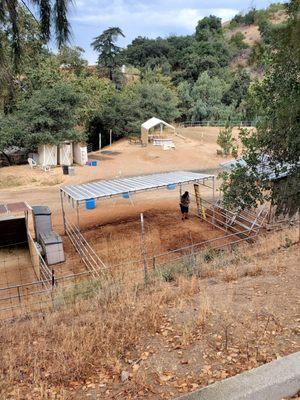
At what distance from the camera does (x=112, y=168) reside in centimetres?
2877

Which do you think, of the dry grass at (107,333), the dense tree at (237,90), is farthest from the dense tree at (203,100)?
the dry grass at (107,333)

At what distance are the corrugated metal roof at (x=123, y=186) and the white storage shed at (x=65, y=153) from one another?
40.0ft

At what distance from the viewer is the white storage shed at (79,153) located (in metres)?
29.1

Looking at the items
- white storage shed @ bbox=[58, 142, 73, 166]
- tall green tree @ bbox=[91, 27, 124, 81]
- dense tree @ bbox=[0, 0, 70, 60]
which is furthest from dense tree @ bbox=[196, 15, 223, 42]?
dense tree @ bbox=[0, 0, 70, 60]

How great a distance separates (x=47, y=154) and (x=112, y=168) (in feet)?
15.6

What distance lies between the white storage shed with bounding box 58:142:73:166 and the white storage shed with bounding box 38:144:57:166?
491mm

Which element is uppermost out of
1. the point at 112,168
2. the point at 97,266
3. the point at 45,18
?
the point at 45,18

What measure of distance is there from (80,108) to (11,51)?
28.2m

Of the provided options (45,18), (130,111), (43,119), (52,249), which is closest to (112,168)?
(43,119)

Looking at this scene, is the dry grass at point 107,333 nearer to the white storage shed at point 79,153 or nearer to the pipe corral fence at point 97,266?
the pipe corral fence at point 97,266

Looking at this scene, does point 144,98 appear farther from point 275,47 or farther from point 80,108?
point 275,47

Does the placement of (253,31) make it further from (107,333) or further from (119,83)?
(107,333)

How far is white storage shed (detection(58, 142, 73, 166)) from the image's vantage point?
28.2 meters

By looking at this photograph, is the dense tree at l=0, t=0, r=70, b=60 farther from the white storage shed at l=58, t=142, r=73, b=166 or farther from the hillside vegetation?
the white storage shed at l=58, t=142, r=73, b=166
